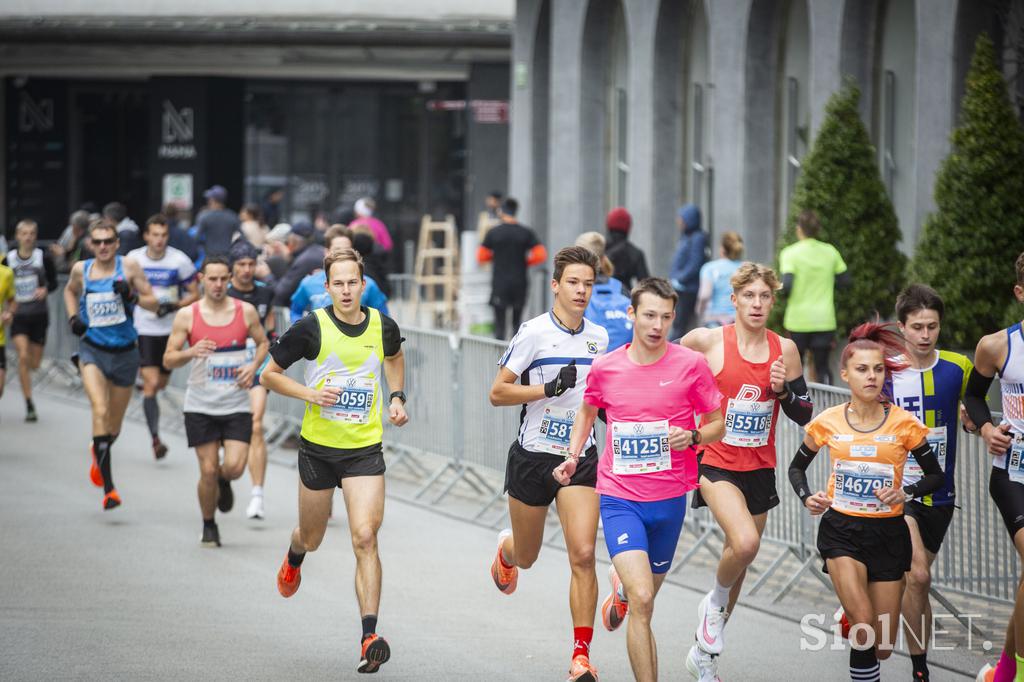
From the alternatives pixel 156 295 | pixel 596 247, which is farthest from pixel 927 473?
pixel 156 295

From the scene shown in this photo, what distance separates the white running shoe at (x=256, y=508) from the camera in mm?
12078

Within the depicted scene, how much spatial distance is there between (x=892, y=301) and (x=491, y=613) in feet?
26.9

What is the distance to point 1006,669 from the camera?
720 cm

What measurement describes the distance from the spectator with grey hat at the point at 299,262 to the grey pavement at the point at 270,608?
79.7 inches

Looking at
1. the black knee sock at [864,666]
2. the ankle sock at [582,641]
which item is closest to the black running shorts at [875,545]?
the black knee sock at [864,666]

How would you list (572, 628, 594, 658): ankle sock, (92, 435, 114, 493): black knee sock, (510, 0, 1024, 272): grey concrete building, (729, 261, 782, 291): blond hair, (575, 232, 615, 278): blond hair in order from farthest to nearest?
(510, 0, 1024, 272): grey concrete building < (92, 435, 114, 493): black knee sock < (575, 232, 615, 278): blond hair < (729, 261, 782, 291): blond hair < (572, 628, 594, 658): ankle sock

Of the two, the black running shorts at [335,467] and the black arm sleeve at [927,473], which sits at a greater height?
the black arm sleeve at [927,473]

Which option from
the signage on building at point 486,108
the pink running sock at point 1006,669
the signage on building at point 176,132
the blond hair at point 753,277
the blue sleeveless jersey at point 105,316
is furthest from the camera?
the signage on building at point 176,132

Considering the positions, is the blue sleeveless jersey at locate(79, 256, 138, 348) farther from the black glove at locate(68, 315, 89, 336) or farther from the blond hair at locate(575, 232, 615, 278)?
the blond hair at locate(575, 232, 615, 278)

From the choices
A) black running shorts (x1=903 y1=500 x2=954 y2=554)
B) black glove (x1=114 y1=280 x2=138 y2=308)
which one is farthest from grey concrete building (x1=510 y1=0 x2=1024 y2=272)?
black running shorts (x1=903 y1=500 x2=954 y2=554)

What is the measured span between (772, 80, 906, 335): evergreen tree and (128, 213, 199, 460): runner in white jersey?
231 inches

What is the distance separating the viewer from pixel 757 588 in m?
9.85

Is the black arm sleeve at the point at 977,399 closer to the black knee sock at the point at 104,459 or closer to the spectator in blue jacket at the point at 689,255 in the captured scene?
the black knee sock at the point at 104,459

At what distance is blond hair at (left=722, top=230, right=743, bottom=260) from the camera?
15977mm
